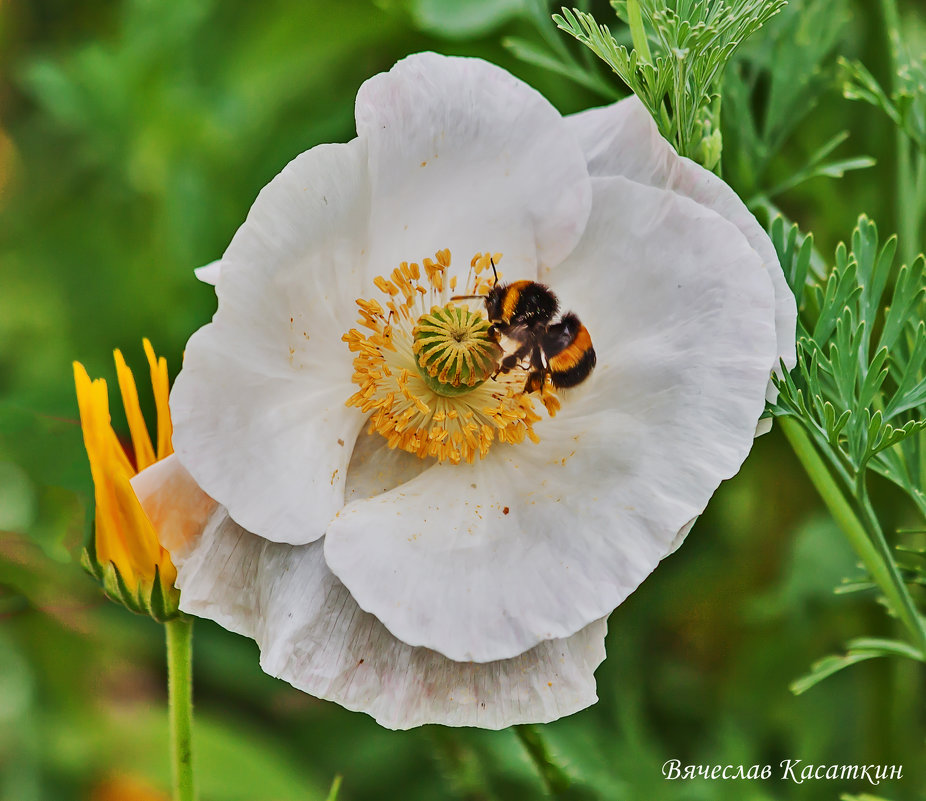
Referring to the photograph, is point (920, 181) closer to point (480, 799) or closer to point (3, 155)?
point (480, 799)

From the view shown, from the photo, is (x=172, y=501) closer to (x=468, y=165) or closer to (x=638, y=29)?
(x=468, y=165)

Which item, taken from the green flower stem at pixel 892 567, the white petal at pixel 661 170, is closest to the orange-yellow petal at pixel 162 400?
the white petal at pixel 661 170

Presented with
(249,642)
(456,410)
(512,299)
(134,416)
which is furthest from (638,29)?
(249,642)

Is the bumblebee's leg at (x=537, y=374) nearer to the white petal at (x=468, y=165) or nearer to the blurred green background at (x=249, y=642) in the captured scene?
the white petal at (x=468, y=165)

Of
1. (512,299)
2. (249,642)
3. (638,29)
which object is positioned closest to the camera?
(638,29)

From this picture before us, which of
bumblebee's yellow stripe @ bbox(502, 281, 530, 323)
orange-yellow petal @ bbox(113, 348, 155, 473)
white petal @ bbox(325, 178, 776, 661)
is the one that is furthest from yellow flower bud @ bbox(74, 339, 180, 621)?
bumblebee's yellow stripe @ bbox(502, 281, 530, 323)

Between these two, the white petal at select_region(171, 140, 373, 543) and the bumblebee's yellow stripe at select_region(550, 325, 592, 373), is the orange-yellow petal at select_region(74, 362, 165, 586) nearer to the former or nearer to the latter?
the white petal at select_region(171, 140, 373, 543)
